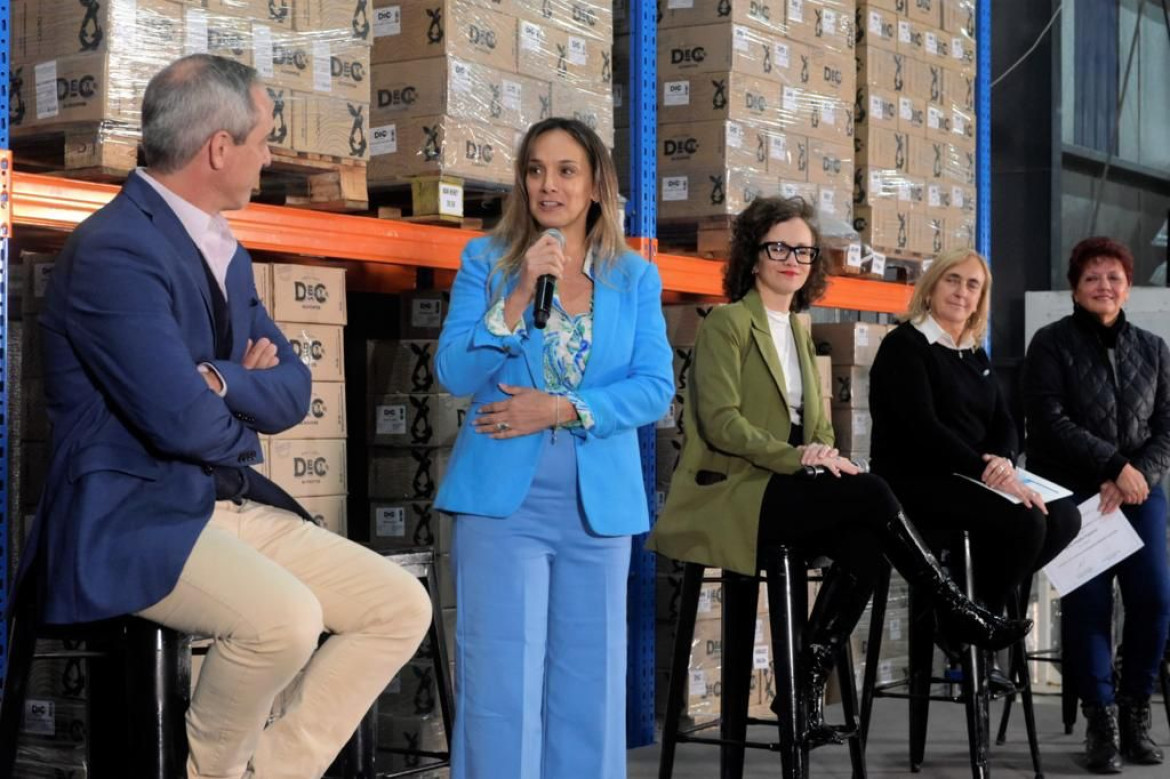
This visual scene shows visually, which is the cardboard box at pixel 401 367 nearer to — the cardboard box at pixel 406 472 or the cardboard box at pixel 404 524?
the cardboard box at pixel 406 472

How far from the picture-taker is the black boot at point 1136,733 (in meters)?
5.82

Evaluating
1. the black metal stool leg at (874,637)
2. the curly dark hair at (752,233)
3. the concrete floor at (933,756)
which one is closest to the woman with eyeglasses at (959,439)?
the black metal stool leg at (874,637)

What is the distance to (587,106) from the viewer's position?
544 centimetres

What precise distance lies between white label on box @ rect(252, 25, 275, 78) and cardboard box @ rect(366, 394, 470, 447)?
1201 millimetres

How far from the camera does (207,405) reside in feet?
9.82

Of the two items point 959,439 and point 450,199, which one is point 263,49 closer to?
point 450,199

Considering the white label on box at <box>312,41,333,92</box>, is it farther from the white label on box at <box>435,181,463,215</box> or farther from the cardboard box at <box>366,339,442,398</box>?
the cardboard box at <box>366,339,442,398</box>

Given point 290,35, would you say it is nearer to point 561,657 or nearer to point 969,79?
point 561,657

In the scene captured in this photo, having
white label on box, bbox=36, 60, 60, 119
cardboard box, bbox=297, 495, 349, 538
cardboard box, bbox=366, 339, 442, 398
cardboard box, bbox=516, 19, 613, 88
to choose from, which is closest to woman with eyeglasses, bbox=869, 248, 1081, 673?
cardboard box, bbox=516, 19, 613, 88

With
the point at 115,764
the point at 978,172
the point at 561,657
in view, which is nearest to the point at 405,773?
the point at 561,657

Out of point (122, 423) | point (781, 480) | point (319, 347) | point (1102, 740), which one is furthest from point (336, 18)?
point (1102, 740)

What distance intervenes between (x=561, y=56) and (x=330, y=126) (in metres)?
1.08

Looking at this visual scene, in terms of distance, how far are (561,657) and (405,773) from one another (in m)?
0.58

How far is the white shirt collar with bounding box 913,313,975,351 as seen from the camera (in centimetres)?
564
